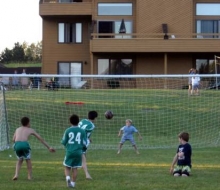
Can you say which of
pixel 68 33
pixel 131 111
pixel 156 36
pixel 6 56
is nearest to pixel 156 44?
pixel 156 36

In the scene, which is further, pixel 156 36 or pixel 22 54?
pixel 22 54

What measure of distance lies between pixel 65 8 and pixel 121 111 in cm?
2236

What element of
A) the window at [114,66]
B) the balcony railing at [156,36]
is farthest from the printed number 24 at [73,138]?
the window at [114,66]

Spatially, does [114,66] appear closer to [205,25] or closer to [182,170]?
[205,25]

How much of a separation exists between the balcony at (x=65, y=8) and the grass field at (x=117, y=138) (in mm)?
17973

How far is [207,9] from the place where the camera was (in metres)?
47.5

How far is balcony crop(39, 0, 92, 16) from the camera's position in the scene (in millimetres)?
47719

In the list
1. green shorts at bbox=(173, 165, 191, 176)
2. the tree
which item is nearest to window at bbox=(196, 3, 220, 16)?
green shorts at bbox=(173, 165, 191, 176)

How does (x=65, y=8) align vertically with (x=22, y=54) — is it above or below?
above

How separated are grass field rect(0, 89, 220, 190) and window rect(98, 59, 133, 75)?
17.3 meters

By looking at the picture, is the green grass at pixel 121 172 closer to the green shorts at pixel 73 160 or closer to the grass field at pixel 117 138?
the grass field at pixel 117 138

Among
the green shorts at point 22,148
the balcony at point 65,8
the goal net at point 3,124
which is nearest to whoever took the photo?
the green shorts at point 22,148

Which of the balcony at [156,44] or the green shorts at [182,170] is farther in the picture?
the balcony at [156,44]

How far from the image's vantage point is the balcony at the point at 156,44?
4475 centimetres
